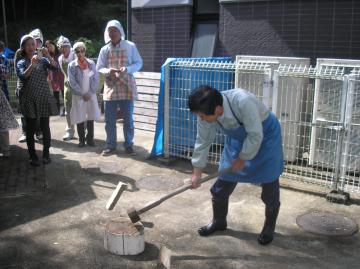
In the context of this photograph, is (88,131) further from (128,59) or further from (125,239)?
(125,239)

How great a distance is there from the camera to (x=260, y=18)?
7.71 meters

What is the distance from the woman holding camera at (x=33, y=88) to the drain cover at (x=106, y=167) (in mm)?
729

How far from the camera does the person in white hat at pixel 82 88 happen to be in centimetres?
677

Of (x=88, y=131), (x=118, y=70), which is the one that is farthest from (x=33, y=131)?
(x=118, y=70)

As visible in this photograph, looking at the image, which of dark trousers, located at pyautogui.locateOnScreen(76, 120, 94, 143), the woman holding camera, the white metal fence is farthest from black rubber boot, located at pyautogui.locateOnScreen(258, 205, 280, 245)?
dark trousers, located at pyautogui.locateOnScreen(76, 120, 94, 143)

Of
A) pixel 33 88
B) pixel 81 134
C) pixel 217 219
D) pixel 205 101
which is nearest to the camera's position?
pixel 205 101

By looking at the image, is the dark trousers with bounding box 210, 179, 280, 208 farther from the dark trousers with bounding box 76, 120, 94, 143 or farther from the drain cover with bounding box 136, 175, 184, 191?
the dark trousers with bounding box 76, 120, 94, 143

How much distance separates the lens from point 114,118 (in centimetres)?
670

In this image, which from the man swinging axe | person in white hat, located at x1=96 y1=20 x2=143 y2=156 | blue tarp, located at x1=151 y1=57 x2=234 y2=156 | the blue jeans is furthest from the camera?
the blue jeans

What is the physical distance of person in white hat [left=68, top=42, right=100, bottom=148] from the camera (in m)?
6.77

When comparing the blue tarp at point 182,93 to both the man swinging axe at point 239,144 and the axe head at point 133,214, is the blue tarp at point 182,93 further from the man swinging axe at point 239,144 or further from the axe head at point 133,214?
the axe head at point 133,214

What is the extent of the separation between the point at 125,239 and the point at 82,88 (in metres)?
3.80

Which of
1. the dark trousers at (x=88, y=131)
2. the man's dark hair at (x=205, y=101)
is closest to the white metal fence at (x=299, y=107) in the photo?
the dark trousers at (x=88, y=131)

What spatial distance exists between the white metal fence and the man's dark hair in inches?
85.6
